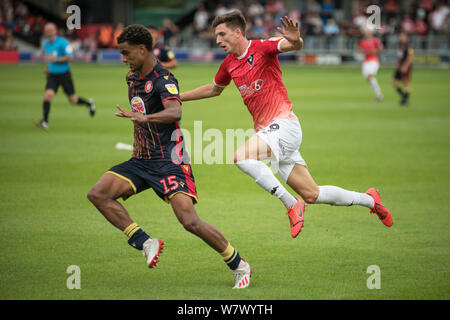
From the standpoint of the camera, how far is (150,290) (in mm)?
5871

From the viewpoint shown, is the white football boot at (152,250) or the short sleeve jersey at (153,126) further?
the short sleeve jersey at (153,126)

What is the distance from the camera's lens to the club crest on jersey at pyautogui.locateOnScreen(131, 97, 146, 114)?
20.0 feet

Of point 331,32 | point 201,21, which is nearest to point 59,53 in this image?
point 331,32

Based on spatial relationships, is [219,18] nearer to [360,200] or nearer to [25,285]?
[360,200]

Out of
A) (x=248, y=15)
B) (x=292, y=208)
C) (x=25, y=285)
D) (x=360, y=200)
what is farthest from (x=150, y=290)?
(x=248, y=15)

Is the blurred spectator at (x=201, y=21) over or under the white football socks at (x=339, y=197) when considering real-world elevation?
over

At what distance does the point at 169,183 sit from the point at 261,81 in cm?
164

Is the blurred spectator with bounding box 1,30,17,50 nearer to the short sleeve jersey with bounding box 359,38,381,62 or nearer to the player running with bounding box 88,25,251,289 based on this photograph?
the short sleeve jersey with bounding box 359,38,381,62

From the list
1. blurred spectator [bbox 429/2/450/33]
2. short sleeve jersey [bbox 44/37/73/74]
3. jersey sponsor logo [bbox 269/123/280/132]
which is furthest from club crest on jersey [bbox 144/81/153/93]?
blurred spectator [bbox 429/2/450/33]

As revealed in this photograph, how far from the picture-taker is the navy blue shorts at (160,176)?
234 inches

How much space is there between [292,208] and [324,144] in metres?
8.77

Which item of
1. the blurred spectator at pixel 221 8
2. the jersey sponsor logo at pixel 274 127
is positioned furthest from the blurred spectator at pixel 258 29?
the jersey sponsor logo at pixel 274 127

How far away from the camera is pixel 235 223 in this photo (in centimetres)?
855

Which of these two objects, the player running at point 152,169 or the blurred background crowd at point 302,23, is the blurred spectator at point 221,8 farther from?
the player running at point 152,169
